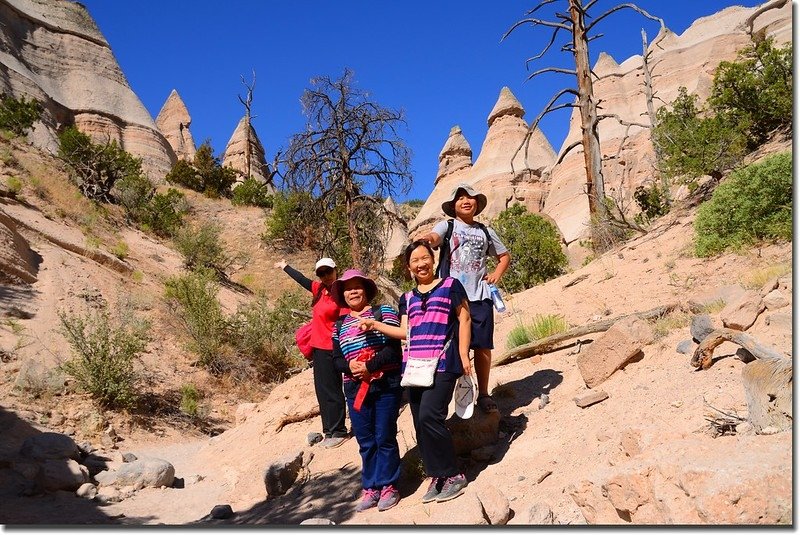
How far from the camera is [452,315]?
3.22m

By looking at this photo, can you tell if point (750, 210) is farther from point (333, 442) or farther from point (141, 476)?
point (141, 476)

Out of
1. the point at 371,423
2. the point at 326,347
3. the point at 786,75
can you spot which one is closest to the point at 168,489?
the point at 326,347

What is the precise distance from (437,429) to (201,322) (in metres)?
7.78

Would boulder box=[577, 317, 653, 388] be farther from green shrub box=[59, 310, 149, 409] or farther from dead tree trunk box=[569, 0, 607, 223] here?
dead tree trunk box=[569, 0, 607, 223]

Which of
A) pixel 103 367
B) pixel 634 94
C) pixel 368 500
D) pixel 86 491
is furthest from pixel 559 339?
pixel 634 94

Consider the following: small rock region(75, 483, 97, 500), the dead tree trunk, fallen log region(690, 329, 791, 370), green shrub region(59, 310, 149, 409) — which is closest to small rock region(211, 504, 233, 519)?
small rock region(75, 483, 97, 500)

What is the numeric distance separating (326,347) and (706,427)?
2.86m

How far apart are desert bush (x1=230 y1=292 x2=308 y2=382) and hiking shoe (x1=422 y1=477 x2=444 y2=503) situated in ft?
23.9

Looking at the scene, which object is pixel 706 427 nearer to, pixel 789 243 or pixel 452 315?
pixel 452 315

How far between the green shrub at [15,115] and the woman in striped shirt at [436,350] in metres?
19.2

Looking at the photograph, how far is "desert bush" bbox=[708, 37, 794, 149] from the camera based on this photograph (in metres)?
9.86

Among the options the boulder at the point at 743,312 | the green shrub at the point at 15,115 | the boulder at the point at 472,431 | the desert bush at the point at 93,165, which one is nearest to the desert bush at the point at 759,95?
the boulder at the point at 743,312

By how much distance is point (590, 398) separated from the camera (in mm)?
3648

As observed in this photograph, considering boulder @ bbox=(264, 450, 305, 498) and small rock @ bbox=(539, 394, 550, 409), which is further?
boulder @ bbox=(264, 450, 305, 498)
